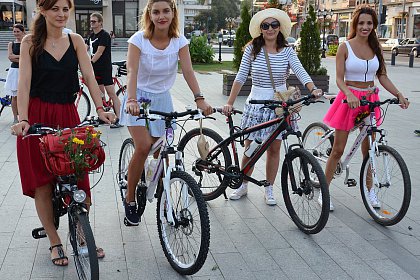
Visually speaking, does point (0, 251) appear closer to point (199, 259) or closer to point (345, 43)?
point (199, 259)

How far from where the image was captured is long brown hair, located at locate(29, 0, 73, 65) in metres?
3.55

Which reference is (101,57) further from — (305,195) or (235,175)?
(305,195)

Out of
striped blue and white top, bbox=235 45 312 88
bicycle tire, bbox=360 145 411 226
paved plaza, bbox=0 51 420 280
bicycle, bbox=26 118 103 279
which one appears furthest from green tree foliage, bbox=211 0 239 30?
bicycle, bbox=26 118 103 279

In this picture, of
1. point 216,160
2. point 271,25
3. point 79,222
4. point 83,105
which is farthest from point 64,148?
point 83,105

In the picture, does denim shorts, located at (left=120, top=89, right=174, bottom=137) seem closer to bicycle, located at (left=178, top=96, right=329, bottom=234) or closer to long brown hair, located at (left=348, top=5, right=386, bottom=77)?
bicycle, located at (left=178, top=96, right=329, bottom=234)

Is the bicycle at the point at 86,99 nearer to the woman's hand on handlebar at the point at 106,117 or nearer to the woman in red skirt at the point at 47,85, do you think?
the woman in red skirt at the point at 47,85

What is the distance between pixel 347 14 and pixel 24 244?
69349mm

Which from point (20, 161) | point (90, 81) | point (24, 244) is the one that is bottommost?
point (24, 244)

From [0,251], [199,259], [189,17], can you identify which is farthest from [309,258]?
[189,17]

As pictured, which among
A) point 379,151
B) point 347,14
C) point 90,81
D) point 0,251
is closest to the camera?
point 90,81

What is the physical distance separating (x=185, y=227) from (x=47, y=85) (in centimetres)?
137

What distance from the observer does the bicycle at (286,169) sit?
4453 mm

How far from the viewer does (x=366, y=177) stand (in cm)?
498

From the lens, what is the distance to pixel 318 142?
595 centimetres
